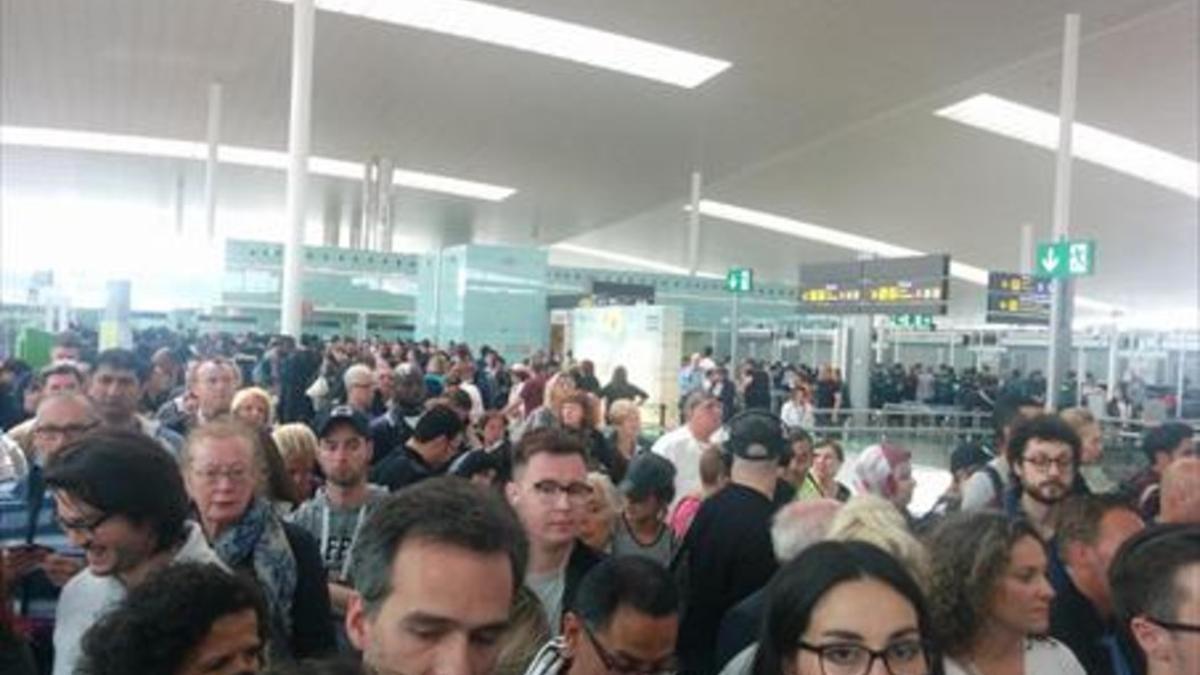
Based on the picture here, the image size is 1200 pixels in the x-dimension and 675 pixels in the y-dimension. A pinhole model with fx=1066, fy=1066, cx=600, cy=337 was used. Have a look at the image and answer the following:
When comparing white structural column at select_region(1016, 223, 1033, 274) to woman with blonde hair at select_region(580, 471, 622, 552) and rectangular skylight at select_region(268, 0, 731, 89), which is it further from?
woman with blonde hair at select_region(580, 471, 622, 552)

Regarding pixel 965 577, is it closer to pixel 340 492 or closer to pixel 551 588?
pixel 551 588

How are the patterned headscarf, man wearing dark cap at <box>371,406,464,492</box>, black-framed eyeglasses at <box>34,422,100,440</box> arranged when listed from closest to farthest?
black-framed eyeglasses at <box>34,422,100,440</box> < man wearing dark cap at <box>371,406,464,492</box> < the patterned headscarf

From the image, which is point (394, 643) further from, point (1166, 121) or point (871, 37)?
point (1166, 121)

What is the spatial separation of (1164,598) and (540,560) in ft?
5.17

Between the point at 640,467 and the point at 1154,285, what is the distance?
36563 millimetres

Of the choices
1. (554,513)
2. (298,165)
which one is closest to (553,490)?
(554,513)

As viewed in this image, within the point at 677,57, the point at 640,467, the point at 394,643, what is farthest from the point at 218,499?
the point at 677,57

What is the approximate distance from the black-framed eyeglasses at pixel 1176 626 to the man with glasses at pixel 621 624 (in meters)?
1.08

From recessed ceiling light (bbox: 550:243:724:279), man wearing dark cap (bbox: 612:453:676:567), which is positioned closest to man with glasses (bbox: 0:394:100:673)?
man wearing dark cap (bbox: 612:453:676:567)

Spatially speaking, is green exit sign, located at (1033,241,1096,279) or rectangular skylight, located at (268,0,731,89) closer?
green exit sign, located at (1033,241,1096,279)

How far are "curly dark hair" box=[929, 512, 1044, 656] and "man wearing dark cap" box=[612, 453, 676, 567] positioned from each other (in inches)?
68.3

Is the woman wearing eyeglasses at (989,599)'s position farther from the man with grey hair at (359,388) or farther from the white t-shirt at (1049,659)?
the man with grey hair at (359,388)

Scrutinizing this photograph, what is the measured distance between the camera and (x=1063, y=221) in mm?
12570

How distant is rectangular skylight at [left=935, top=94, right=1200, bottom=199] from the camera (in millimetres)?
21031
